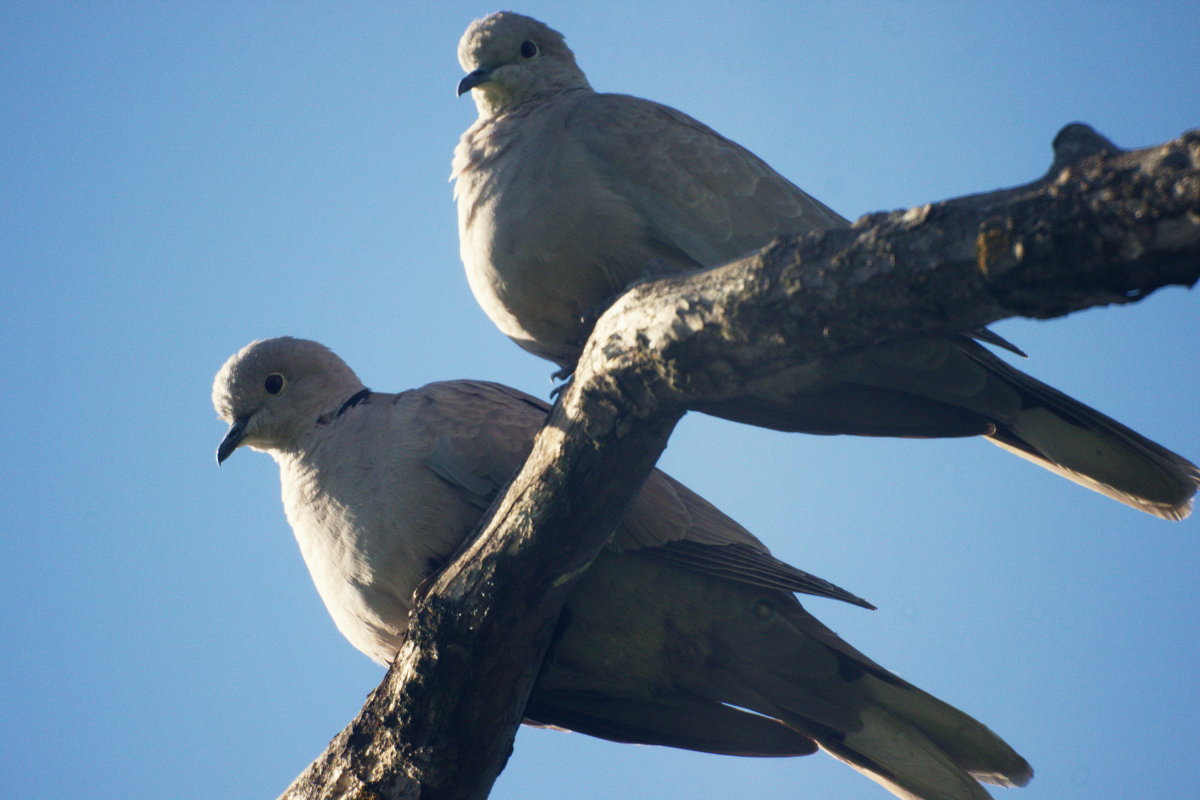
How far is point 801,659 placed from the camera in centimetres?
363

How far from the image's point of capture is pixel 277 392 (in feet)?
13.9

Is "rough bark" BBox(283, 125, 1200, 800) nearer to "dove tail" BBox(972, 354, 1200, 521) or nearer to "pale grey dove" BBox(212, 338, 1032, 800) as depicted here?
"pale grey dove" BBox(212, 338, 1032, 800)

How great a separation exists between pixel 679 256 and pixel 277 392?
1.72 meters

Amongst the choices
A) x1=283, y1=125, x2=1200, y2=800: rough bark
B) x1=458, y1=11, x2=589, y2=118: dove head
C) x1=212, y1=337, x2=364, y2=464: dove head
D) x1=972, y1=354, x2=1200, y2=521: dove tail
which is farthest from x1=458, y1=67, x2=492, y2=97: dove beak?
x1=972, y1=354, x2=1200, y2=521: dove tail

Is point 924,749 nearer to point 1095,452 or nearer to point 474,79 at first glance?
point 1095,452

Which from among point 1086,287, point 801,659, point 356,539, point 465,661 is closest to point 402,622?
point 356,539

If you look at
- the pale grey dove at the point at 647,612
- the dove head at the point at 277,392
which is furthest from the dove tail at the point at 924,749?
the dove head at the point at 277,392

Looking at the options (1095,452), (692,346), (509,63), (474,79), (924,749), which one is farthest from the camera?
(509,63)

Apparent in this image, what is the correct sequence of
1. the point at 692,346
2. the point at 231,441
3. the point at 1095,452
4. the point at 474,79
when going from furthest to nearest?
1. the point at 474,79
2. the point at 231,441
3. the point at 1095,452
4. the point at 692,346

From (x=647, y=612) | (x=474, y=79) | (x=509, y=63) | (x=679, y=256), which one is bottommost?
(x=647, y=612)

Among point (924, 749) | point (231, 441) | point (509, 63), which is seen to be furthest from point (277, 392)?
point (924, 749)

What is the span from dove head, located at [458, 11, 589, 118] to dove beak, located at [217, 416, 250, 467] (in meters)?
1.63

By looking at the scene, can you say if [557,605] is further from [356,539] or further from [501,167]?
[501,167]

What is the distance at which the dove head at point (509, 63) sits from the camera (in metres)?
4.45
